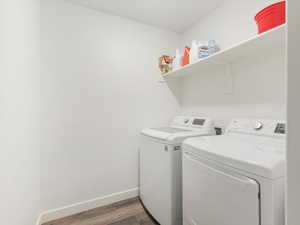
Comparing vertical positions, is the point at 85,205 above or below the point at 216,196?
below

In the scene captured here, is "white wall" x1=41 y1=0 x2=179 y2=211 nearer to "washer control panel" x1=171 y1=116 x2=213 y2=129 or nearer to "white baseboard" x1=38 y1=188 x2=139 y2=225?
"white baseboard" x1=38 y1=188 x2=139 y2=225

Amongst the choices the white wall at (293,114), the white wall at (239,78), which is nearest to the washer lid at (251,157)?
the white wall at (293,114)

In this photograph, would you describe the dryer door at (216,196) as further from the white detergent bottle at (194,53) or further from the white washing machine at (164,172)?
the white detergent bottle at (194,53)

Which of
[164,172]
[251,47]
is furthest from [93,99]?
[251,47]

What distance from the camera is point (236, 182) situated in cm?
73

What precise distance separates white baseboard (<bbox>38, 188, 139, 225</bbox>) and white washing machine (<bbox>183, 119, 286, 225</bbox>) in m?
0.99

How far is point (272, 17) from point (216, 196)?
124 cm

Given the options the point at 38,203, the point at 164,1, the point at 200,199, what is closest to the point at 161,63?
the point at 164,1

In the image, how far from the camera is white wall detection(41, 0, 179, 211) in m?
1.57

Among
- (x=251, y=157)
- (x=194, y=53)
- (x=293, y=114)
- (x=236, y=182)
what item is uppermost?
(x=194, y=53)

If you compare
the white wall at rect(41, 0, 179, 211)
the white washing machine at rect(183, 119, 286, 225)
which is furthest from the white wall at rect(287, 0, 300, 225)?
the white wall at rect(41, 0, 179, 211)

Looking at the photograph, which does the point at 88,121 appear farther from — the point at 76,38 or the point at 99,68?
the point at 76,38

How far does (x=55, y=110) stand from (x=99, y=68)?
69cm

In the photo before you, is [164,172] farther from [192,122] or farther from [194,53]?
[194,53]
